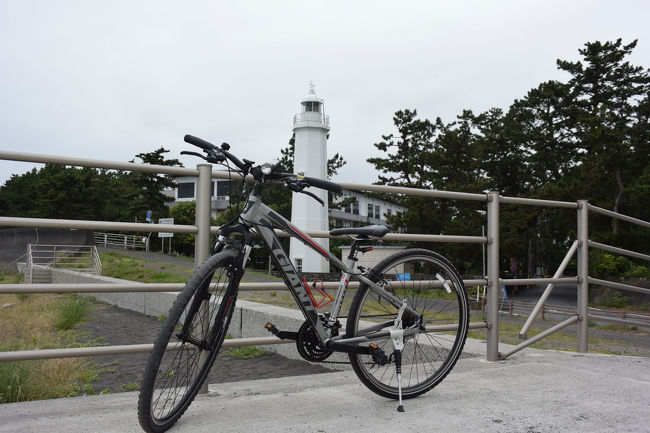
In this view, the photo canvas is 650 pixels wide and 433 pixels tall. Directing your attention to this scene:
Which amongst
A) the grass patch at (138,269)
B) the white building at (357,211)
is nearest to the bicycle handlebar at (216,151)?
the grass patch at (138,269)

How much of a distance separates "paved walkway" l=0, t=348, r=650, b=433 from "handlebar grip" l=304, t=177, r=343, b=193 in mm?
1055

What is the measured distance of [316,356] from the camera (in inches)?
100

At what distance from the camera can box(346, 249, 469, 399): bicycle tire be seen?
272 cm

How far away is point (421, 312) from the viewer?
3053 mm

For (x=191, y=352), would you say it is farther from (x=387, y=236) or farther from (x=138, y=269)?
(x=138, y=269)

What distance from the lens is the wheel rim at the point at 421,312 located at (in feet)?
9.06

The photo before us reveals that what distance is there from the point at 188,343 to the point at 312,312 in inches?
23.3

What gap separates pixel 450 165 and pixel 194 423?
30150mm

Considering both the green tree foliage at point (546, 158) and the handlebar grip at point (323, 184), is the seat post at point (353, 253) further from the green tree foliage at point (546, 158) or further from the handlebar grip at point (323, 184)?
the green tree foliage at point (546, 158)

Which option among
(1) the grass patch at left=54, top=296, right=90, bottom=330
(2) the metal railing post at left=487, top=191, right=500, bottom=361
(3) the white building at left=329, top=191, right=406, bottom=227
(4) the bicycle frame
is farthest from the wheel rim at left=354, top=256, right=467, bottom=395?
(3) the white building at left=329, top=191, right=406, bottom=227

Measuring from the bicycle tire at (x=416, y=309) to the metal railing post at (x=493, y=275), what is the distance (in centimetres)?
48

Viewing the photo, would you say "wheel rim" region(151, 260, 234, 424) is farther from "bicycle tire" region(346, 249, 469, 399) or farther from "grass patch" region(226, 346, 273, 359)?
"grass patch" region(226, 346, 273, 359)

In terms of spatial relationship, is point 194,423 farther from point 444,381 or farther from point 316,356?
point 444,381

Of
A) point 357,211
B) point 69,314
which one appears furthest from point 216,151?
point 357,211
